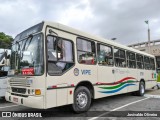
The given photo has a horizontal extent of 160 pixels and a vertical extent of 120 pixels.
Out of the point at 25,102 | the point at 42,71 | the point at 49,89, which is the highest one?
the point at 42,71

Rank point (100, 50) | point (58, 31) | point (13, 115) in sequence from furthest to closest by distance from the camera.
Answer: point (100, 50) → point (13, 115) → point (58, 31)

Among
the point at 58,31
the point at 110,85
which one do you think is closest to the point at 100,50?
the point at 110,85

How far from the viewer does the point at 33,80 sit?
18.2 feet

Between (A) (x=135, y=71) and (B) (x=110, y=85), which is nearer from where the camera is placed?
(B) (x=110, y=85)

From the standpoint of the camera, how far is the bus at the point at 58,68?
559 cm

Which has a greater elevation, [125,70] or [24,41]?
[24,41]

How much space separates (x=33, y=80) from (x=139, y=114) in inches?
151

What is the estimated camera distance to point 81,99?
6770 mm

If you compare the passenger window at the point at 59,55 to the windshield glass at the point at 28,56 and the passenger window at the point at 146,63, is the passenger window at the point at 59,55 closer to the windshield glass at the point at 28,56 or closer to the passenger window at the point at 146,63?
the windshield glass at the point at 28,56

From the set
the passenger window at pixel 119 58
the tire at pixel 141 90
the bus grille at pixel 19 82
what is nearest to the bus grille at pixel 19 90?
the bus grille at pixel 19 82

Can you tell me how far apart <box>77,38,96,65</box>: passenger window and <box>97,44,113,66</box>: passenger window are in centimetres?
42

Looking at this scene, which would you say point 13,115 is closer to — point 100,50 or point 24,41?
point 24,41

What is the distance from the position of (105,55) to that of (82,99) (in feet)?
8.25

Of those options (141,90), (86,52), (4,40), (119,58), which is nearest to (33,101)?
(86,52)
